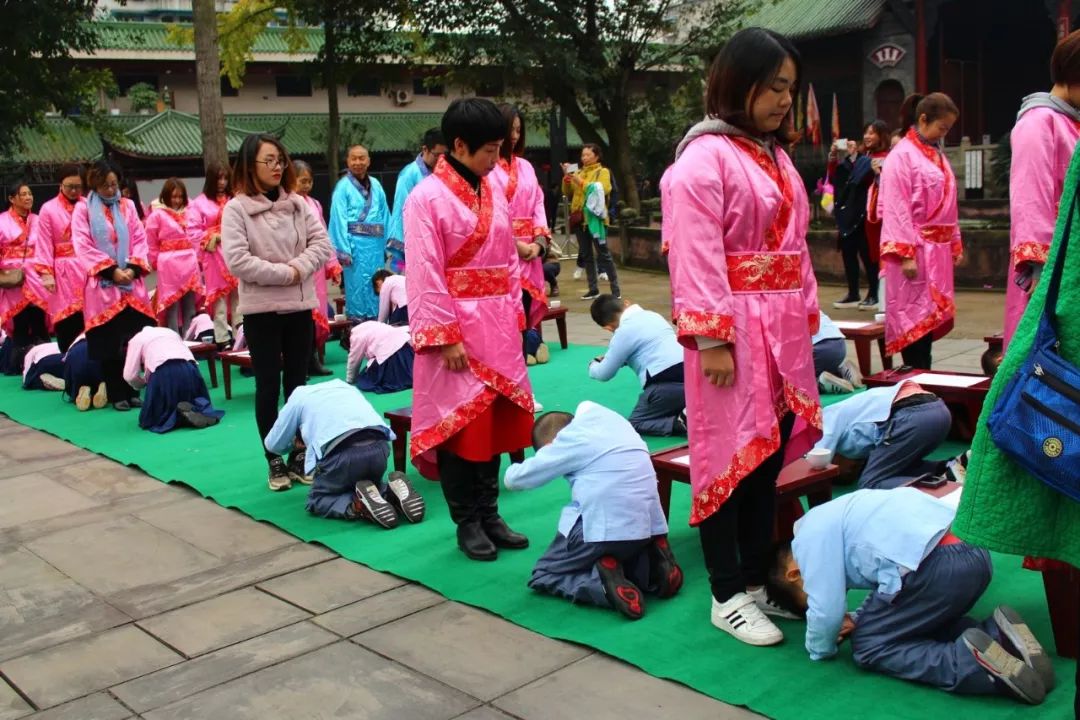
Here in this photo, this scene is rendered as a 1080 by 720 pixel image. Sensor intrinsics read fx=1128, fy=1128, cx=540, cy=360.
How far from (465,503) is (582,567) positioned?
2.27ft

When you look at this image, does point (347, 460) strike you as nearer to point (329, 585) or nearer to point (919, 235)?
point (329, 585)

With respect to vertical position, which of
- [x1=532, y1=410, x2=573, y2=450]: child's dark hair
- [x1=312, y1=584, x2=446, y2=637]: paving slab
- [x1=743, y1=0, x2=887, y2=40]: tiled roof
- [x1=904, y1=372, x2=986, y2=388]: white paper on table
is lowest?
[x1=312, y1=584, x2=446, y2=637]: paving slab

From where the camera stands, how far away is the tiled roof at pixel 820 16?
19.4 meters

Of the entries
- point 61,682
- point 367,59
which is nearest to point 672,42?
point 367,59

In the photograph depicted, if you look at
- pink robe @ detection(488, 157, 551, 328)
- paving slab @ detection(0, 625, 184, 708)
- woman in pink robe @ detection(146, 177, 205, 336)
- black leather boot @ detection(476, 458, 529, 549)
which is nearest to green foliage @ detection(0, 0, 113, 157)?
woman in pink robe @ detection(146, 177, 205, 336)

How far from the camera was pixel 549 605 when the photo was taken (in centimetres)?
361

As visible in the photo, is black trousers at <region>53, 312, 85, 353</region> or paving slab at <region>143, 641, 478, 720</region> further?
black trousers at <region>53, 312, 85, 353</region>

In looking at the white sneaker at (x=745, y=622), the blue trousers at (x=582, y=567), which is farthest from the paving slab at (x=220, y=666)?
the white sneaker at (x=745, y=622)

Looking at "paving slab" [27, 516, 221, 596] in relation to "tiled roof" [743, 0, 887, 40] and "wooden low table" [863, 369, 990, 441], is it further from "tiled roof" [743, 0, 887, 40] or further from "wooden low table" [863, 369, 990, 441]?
"tiled roof" [743, 0, 887, 40]

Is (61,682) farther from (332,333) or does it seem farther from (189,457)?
(332,333)

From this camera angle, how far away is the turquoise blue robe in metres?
8.73

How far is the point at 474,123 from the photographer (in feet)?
12.7

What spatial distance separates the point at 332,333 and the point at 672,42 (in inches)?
573

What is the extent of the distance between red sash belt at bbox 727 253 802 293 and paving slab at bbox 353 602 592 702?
1.13 m
